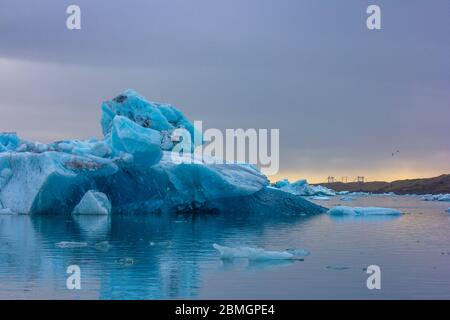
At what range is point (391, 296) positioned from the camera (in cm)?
1125

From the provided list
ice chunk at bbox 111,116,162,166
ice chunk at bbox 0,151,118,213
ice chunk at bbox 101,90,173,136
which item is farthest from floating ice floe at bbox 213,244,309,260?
ice chunk at bbox 101,90,173,136

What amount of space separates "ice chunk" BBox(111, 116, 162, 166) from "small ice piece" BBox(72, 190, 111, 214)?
2.30m

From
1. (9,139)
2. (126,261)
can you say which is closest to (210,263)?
(126,261)

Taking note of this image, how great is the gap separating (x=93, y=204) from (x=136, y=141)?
3.77m

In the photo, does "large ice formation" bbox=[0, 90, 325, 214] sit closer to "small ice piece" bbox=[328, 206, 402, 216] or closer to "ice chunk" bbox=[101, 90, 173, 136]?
"ice chunk" bbox=[101, 90, 173, 136]

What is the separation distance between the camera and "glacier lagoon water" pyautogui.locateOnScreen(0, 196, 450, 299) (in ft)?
37.6

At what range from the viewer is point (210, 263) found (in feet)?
48.6

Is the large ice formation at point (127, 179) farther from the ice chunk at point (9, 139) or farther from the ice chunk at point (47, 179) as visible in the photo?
the ice chunk at point (9, 139)

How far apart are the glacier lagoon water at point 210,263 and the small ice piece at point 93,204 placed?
550 centimetres

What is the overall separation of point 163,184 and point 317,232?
10.6 m

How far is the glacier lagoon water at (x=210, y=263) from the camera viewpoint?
1145cm

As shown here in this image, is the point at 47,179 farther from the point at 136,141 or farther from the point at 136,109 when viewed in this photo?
the point at 136,109

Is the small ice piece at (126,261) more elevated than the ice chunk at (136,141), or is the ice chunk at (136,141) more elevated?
the ice chunk at (136,141)

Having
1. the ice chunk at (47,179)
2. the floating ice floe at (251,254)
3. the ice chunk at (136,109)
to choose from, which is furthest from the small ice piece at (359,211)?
the floating ice floe at (251,254)
